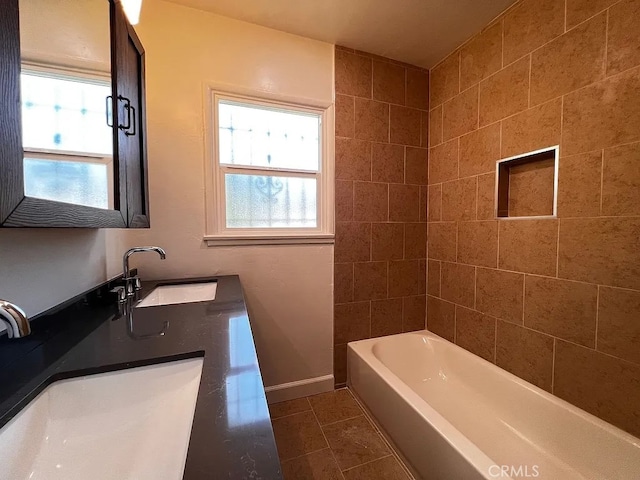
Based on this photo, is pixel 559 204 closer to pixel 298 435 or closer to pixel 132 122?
pixel 298 435

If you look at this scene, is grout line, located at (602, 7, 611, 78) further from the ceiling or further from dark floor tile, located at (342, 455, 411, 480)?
dark floor tile, located at (342, 455, 411, 480)

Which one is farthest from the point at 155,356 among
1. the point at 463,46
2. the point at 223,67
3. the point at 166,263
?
the point at 463,46

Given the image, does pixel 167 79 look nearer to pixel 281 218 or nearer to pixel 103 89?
pixel 103 89

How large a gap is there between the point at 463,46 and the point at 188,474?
2584mm

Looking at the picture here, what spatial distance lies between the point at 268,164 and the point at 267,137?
0.20 meters

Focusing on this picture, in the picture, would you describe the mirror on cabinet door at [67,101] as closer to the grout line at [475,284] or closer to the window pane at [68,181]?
the window pane at [68,181]

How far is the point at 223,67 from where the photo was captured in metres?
1.65

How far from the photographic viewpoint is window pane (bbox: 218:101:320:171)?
1738 millimetres

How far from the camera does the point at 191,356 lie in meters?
0.70

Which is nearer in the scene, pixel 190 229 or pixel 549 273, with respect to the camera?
pixel 549 273

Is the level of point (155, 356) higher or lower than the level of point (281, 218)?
lower

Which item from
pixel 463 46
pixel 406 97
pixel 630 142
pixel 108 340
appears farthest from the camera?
pixel 406 97

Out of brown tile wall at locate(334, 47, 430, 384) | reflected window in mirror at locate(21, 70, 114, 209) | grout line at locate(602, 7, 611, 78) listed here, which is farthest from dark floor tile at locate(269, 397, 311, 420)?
grout line at locate(602, 7, 611, 78)

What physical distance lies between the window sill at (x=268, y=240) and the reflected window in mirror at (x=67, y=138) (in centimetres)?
75
